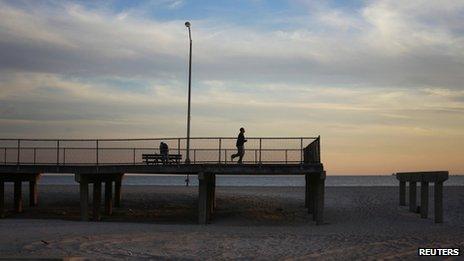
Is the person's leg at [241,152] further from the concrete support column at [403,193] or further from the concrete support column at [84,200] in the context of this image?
the concrete support column at [403,193]

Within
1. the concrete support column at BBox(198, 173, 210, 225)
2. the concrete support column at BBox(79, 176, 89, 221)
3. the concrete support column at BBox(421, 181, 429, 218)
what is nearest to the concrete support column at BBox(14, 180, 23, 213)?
the concrete support column at BBox(79, 176, 89, 221)

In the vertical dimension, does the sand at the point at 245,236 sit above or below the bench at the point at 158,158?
below

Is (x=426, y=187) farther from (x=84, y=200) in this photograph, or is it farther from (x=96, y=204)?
(x=84, y=200)

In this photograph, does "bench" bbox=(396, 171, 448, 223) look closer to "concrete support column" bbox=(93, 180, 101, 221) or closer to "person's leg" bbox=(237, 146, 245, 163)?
"person's leg" bbox=(237, 146, 245, 163)

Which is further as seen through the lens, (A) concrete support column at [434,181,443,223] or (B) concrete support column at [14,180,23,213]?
(B) concrete support column at [14,180,23,213]

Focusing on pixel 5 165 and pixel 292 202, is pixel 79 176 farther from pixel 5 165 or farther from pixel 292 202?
pixel 292 202

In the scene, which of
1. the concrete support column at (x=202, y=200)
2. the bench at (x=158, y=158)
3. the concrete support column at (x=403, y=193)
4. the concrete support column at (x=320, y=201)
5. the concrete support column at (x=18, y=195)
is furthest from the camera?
the concrete support column at (x=403, y=193)

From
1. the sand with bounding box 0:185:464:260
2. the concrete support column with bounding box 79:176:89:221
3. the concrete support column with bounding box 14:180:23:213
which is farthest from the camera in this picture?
the concrete support column with bounding box 14:180:23:213

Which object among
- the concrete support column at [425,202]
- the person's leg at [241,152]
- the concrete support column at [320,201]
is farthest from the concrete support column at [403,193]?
the person's leg at [241,152]

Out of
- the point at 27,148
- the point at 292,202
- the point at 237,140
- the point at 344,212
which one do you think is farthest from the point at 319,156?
the point at 292,202

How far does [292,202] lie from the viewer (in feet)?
153

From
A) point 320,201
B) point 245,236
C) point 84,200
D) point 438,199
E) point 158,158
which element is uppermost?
point 158,158

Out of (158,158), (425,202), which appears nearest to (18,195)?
(158,158)

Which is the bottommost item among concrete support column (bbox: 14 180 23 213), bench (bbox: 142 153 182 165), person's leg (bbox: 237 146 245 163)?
concrete support column (bbox: 14 180 23 213)
